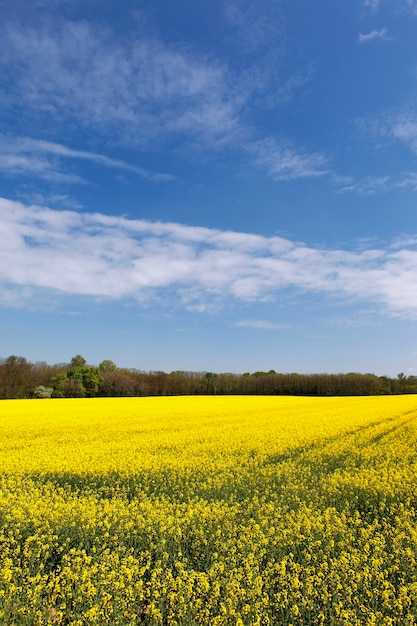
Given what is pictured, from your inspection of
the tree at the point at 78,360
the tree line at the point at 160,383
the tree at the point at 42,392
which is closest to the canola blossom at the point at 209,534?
the tree at the point at 42,392

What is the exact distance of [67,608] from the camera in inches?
189

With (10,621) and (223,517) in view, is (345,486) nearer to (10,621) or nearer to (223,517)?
(223,517)

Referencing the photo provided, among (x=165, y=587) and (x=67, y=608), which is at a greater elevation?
(x=165, y=587)

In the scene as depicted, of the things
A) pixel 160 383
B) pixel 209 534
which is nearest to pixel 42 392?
pixel 160 383

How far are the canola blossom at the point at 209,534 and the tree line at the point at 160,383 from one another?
5309cm

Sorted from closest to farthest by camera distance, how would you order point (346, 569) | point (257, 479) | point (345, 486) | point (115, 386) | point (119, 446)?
point (346, 569) < point (345, 486) < point (257, 479) < point (119, 446) < point (115, 386)

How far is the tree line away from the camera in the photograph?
63.5 m

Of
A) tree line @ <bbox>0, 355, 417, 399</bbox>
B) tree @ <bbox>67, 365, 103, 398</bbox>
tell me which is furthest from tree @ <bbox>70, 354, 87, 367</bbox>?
tree @ <bbox>67, 365, 103, 398</bbox>

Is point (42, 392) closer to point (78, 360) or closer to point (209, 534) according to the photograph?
point (78, 360)

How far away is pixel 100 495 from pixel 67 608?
4394 mm

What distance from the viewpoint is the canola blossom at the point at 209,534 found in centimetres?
444

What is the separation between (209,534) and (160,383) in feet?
238

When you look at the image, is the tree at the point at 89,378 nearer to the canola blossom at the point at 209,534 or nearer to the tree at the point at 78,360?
the tree at the point at 78,360

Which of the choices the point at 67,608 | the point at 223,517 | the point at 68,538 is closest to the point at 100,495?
the point at 68,538
